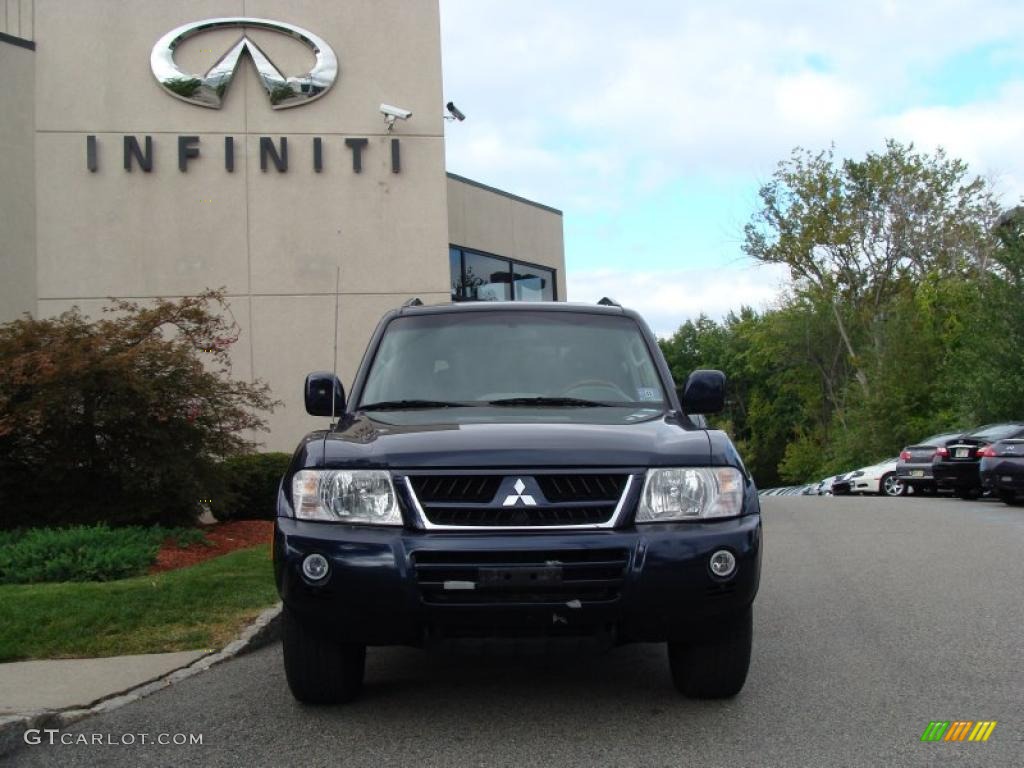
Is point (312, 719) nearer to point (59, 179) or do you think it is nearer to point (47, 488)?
point (47, 488)

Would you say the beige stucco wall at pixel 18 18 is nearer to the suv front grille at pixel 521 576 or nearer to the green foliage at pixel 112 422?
the green foliage at pixel 112 422

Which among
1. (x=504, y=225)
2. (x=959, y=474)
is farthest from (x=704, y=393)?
(x=504, y=225)

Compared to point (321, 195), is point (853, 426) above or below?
below

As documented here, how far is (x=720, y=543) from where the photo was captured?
14.3 feet

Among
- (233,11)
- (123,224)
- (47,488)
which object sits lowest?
(47,488)

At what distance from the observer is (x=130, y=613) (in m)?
6.89

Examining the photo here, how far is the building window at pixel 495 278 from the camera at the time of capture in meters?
22.3

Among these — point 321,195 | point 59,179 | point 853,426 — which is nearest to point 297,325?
point 321,195

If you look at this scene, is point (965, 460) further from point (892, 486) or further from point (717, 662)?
point (717, 662)

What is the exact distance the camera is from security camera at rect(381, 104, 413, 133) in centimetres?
1904

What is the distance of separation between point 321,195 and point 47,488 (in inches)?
365

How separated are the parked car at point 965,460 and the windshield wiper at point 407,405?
56.5ft

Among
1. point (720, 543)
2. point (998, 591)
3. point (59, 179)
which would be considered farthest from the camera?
point (59, 179)

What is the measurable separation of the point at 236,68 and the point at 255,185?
2090 mm
